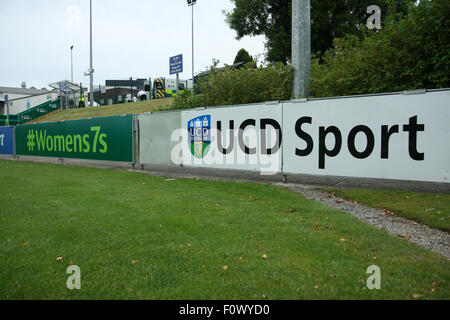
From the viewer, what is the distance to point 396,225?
18.5ft

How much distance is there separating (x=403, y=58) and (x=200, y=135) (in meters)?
5.98

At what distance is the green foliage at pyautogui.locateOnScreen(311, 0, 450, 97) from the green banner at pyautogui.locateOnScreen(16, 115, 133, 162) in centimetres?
744

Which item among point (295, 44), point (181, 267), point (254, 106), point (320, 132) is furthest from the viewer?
point (295, 44)

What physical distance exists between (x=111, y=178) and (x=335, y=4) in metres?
22.5

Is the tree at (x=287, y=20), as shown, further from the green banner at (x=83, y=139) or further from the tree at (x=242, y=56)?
the green banner at (x=83, y=139)

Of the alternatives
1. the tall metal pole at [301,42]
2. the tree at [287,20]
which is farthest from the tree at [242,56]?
the tall metal pole at [301,42]

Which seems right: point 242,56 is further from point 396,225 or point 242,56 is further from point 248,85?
point 396,225

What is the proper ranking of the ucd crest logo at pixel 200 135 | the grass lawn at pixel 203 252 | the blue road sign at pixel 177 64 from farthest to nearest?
the blue road sign at pixel 177 64 → the ucd crest logo at pixel 200 135 → the grass lawn at pixel 203 252

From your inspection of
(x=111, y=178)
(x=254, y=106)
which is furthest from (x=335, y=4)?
(x=111, y=178)

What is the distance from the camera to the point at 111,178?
1086cm

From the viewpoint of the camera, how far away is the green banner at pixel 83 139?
13570 millimetres

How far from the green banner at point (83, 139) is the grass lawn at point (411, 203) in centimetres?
812

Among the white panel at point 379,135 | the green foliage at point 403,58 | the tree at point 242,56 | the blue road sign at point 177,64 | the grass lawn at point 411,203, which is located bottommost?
the grass lawn at point 411,203
